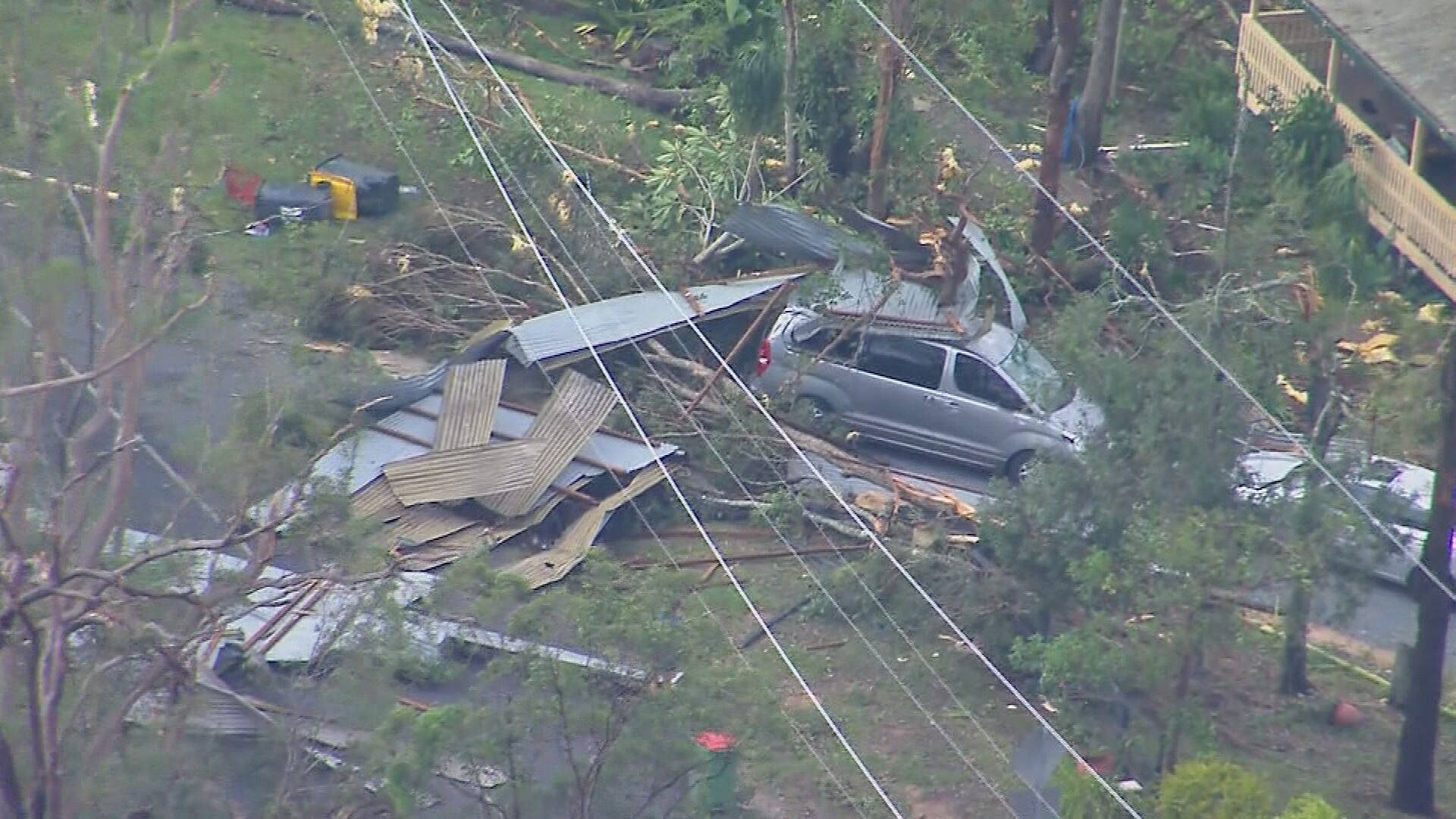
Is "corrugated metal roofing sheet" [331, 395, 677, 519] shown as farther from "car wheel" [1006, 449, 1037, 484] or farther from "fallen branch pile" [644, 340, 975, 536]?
"car wheel" [1006, 449, 1037, 484]

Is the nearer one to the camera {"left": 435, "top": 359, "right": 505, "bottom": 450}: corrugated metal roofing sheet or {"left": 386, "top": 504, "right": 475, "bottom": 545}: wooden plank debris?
{"left": 386, "top": 504, "right": 475, "bottom": 545}: wooden plank debris

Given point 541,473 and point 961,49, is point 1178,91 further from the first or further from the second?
point 541,473

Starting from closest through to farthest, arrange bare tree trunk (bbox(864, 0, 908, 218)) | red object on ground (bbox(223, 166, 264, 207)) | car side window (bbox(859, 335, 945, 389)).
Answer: car side window (bbox(859, 335, 945, 389)), bare tree trunk (bbox(864, 0, 908, 218)), red object on ground (bbox(223, 166, 264, 207))

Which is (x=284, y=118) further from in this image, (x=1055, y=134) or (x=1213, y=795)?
(x=1213, y=795)

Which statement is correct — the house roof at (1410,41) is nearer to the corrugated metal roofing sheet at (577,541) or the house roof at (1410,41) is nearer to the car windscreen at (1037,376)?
the car windscreen at (1037,376)

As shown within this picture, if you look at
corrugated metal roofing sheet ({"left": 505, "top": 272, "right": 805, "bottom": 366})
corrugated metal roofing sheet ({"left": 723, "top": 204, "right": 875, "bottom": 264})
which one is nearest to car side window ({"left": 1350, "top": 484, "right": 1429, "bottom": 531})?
corrugated metal roofing sheet ({"left": 723, "top": 204, "right": 875, "bottom": 264})

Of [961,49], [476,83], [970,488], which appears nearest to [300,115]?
[476,83]

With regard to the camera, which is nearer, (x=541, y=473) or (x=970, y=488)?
(x=541, y=473)
